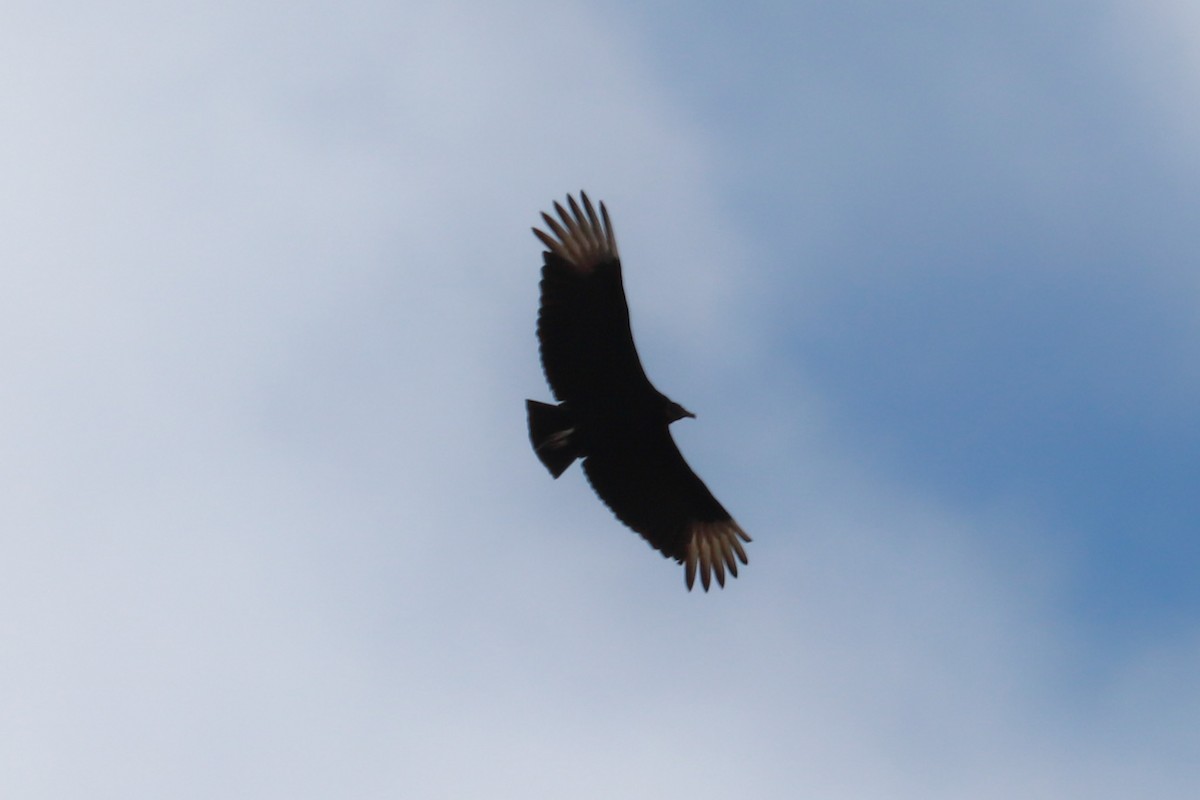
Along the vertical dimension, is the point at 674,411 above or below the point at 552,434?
above

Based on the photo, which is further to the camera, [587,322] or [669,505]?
[669,505]

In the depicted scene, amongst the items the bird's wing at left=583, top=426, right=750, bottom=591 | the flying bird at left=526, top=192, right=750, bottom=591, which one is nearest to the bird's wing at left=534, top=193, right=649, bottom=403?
the flying bird at left=526, top=192, right=750, bottom=591

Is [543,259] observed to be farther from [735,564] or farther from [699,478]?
[735,564]

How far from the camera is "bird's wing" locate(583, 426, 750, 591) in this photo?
Result: 16.0 meters

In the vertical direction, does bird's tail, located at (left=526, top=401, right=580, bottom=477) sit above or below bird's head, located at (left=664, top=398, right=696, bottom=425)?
below

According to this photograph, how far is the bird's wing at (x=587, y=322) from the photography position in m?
15.0

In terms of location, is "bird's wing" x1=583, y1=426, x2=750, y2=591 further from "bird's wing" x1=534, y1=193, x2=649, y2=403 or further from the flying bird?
"bird's wing" x1=534, y1=193, x2=649, y2=403

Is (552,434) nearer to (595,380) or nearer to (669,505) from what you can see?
(595,380)

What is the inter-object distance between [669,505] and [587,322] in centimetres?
268

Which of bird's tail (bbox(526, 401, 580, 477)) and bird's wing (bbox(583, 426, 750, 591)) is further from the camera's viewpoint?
bird's wing (bbox(583, 426, 750, 591))

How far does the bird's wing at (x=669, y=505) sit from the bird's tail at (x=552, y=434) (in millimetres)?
549

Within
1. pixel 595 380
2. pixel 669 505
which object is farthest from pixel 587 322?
pixel 669 505

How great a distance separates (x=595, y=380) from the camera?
1519 cm

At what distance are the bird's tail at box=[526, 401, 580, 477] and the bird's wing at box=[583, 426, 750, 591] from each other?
549 millimetres
